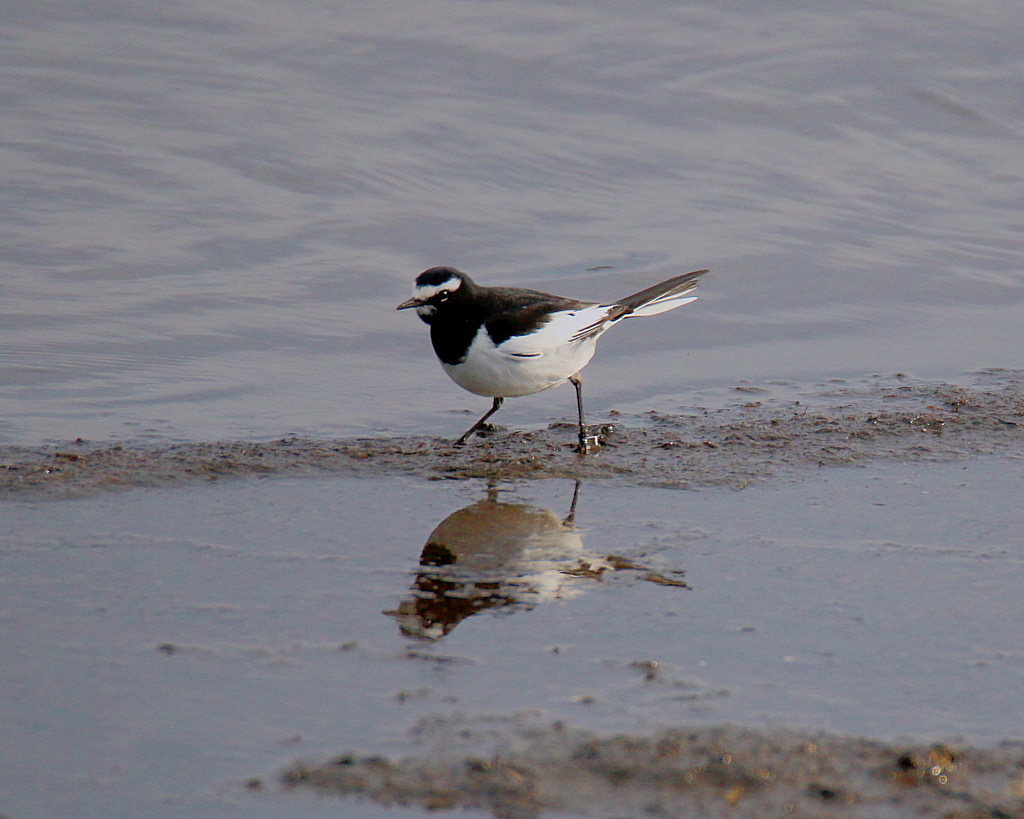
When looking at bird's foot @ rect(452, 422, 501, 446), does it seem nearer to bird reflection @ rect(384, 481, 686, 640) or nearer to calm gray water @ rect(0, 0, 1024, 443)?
calm gray water @ rect(0, 0, 1024, 443)

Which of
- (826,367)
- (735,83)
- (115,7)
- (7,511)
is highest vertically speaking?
(115,7)

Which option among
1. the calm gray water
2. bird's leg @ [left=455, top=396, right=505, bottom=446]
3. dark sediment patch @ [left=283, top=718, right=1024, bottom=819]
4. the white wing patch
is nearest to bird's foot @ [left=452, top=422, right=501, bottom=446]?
bird's leg @ [left=455, top=396, right=505, bottom=446]

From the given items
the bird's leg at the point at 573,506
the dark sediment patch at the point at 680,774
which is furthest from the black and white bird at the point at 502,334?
the dark sediment patch at the point at 680,774

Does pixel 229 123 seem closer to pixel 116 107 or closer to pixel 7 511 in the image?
pixel 116 107

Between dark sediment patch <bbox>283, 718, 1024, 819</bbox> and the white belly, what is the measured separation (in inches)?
111

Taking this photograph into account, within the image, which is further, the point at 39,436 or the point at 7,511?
the point at 39,436

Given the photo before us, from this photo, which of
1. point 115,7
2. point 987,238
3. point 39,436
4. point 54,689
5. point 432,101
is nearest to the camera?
point 54,689

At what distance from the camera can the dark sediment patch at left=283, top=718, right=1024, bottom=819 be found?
9.59 feet

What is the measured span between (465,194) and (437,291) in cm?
456

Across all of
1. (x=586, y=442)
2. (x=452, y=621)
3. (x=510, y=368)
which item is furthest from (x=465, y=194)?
(x=452, y=621)

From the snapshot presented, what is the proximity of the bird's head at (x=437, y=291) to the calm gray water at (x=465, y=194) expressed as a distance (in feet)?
2.46

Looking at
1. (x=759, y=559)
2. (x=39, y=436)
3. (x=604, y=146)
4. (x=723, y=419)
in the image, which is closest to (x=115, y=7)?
(x=604, y=146)

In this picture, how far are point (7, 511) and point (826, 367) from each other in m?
4.74

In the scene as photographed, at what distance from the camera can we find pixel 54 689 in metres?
3.36
